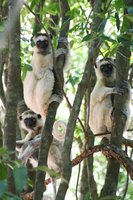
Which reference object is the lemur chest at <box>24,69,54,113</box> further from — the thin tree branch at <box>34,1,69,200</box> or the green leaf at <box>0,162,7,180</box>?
the green leaf at <box>0,162,7,180</box>

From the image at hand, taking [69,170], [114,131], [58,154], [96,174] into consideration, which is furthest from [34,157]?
[96,174]

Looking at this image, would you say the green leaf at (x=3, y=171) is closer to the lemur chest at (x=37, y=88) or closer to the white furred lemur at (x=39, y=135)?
the lemur chest at (x=37, y=88)

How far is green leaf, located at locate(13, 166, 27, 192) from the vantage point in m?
1.90

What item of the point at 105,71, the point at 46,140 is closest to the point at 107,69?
the point at 105,71

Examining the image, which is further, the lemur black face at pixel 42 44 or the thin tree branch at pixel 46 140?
the lemur black face at pixel 42 44

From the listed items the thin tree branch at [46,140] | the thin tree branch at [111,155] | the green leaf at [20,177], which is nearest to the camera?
the green leaf at [20,177]

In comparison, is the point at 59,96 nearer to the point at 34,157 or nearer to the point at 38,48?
the point at 38,48

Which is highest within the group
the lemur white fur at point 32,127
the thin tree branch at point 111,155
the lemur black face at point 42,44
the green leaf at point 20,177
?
the lemur black face at point 42,44

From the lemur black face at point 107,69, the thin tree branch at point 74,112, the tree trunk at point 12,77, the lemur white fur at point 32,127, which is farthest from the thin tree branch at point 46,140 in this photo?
the lemur white fur at point 32,127

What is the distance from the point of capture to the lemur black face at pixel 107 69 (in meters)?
7.68

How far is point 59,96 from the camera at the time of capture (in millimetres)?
6832

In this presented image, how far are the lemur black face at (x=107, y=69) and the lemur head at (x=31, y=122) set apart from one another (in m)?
1.51

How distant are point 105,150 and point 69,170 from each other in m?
1.57

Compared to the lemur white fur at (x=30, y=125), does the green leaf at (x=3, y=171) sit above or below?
below
